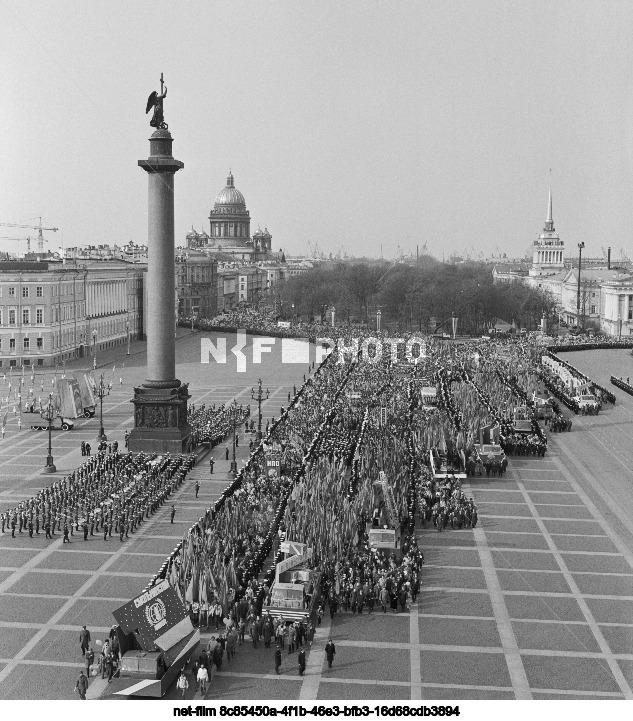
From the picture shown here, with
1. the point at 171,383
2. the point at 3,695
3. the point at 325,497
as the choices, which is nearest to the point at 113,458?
the point at 171,383

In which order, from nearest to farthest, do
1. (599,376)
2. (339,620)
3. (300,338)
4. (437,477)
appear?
1. (339,620)
2. (437,477)
3. (599,376)
4. (300,338)

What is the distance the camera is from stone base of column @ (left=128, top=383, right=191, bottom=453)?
33.9 meters

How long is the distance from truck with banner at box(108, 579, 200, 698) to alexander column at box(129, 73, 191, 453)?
17835 millimetres

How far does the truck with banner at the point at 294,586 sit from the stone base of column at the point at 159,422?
14.4 metres

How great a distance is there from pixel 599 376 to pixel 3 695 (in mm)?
51716

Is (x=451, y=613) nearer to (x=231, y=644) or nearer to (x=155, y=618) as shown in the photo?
(x=231, y=644)

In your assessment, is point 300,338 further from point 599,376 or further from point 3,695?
point 3,695

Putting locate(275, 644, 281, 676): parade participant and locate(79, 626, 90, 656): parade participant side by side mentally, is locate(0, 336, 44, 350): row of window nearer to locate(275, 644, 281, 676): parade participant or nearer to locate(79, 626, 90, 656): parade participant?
locate(79, 626, 90, 656): parade participant

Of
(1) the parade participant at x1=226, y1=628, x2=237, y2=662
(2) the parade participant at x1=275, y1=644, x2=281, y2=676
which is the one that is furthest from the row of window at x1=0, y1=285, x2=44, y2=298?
(2) the parade participant at x1=275, y1=644, x2=281, y2=676

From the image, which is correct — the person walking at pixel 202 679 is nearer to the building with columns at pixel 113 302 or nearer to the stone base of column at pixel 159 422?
the stone base of column at pixel 159 422

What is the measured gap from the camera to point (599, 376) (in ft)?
203

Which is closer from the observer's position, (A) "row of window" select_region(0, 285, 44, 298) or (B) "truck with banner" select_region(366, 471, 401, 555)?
(B) "truck with banner" select_region(366, 471, 401, 555)

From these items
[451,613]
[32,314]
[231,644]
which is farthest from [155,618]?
[32,314]

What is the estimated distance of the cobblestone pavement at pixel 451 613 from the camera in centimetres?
1572
